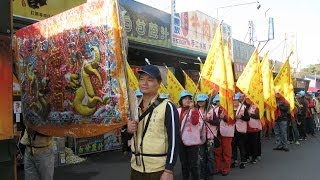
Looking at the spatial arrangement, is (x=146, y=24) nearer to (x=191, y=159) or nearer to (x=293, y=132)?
(x=191, y=159)

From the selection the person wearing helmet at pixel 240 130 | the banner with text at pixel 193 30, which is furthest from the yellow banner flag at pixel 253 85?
the banner with text at pixel 193 30

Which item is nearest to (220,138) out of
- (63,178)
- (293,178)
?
(293,178)

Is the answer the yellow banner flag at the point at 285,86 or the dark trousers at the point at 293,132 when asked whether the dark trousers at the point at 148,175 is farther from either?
the dark trousers at the point at 293,132

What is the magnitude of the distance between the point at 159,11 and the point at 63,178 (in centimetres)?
669

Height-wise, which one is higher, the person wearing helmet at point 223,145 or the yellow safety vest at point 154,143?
the yellow safety vest at point 154,143

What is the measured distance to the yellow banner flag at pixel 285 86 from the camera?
1312 centimetres

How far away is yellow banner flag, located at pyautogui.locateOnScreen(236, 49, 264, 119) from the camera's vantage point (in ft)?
33.5

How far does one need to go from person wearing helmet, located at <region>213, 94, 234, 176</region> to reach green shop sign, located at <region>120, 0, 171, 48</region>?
3.86 m

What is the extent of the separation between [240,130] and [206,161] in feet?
7.45

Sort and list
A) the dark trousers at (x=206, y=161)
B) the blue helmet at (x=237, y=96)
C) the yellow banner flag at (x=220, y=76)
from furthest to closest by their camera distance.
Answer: the blue helmet at (x=237, y=96), the yellow banner flag at (x=220, y=76), the dark trousers at (x=206, y=161)

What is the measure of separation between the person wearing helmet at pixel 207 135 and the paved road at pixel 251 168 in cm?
91

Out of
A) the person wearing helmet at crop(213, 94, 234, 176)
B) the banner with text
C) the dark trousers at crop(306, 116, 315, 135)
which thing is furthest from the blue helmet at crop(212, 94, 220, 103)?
the dark trousers at crop(306, 116, 315, 135)

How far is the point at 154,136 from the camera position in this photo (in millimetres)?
3494

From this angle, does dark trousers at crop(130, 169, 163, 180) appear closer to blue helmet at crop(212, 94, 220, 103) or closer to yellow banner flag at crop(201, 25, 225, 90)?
yellow banner flag at crop(201, 25, 225, 90)
